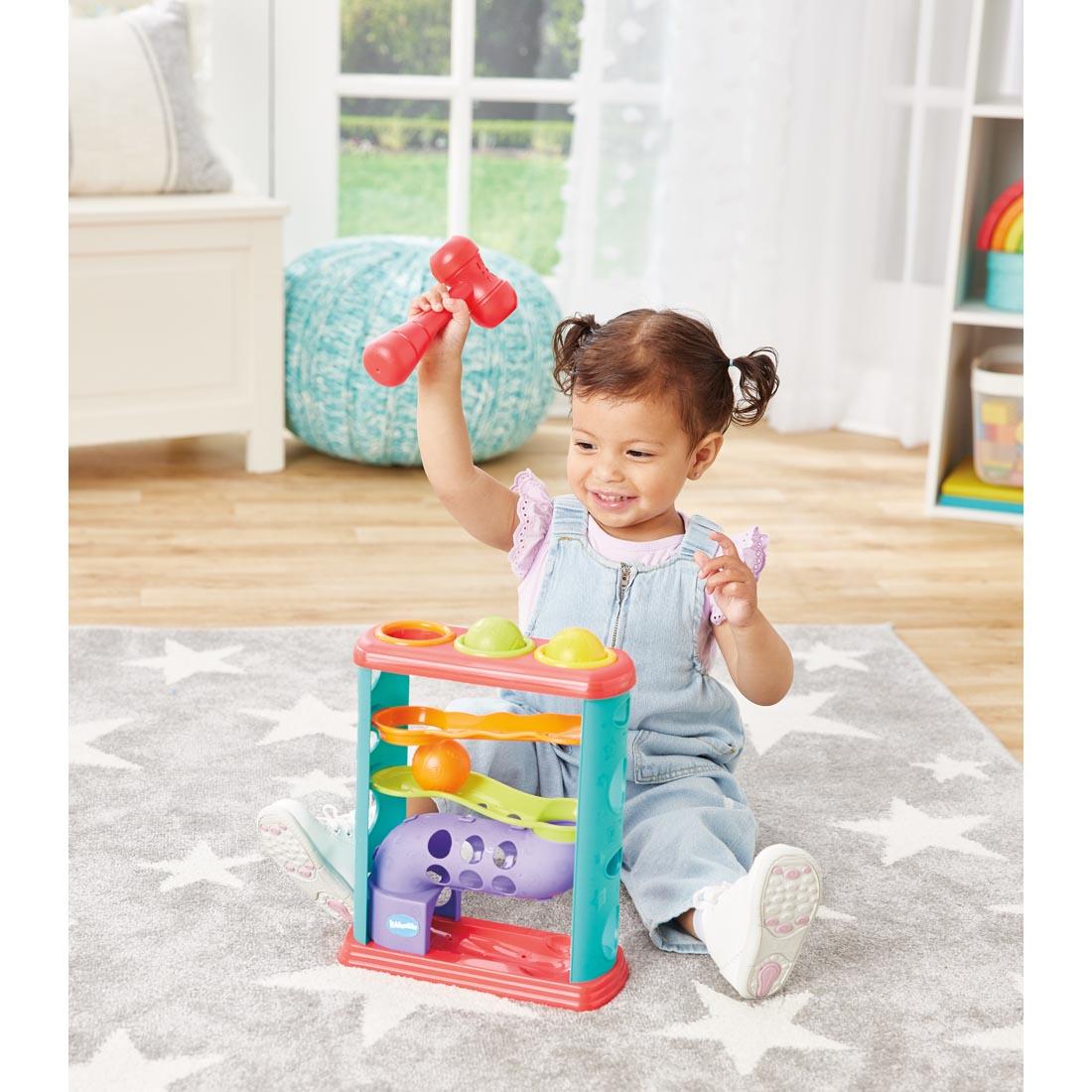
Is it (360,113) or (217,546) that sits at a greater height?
(360,113)

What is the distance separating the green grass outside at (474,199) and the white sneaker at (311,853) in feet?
6.62

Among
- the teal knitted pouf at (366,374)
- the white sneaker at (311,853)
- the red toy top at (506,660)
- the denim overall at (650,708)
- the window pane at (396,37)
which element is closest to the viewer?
the red toy top at (506,660)

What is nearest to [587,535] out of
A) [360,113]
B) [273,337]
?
[273,337]

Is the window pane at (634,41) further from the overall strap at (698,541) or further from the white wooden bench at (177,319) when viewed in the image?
the overall strap at (698,541)

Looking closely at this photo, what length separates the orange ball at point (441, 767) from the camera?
43.2 inches

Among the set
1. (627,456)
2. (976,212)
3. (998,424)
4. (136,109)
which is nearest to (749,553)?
(627,456)

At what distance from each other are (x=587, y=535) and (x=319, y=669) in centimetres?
55

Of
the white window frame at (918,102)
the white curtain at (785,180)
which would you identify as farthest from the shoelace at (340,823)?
the white window frame at (918,102)

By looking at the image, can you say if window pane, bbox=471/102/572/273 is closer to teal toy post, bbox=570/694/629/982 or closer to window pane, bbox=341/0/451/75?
window pane, bbox=341/0/451/75

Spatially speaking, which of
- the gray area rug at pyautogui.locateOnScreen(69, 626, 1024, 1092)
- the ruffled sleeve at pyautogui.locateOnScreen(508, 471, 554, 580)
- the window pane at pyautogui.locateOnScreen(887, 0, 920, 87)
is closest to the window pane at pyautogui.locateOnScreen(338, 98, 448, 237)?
the window pane at pyautogui.locateOnScreen(887, 0, 920, 87)

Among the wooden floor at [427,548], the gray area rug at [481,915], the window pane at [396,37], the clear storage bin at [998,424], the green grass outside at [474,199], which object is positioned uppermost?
the window pane at [396,37]

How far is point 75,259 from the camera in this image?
237 cm

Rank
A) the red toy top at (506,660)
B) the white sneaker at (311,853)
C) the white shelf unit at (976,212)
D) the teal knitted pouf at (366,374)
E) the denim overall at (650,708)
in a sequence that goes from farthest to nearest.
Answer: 1. the teal knitted pouf at (366,374)
2. the white shelf unit at (976,212)
3. the denim overall at (650,708)
4. the white sneaker at (311,853)
5. the red toy top at (506,660)
